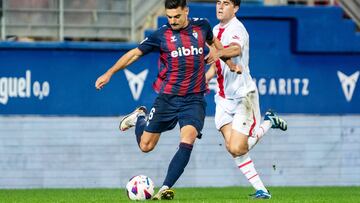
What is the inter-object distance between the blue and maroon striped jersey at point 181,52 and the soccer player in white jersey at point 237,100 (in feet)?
1.51

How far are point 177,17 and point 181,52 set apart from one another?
1.32 feet

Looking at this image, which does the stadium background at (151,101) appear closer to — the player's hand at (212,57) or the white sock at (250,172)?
the white sock at (250,172)

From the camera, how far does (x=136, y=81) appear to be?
19.5 metres

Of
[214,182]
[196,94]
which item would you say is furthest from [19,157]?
[196,94]

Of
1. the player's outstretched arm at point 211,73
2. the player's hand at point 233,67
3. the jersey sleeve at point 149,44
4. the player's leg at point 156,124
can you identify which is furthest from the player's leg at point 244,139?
the jersey sleeve at point 149,44

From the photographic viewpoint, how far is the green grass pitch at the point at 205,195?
13779 mm

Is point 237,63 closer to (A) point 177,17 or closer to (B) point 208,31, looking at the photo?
(B) point 208,31

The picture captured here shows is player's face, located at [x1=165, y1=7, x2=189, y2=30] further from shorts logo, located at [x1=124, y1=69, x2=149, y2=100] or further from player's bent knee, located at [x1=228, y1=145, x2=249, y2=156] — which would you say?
shorts logo, located at [x1=124, y1=69, x2=149, y2=100]

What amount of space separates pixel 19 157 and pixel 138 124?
16.2ft

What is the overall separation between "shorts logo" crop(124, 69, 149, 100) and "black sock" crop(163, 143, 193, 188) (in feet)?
21.3

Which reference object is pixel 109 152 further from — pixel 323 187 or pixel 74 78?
pixel 323 187

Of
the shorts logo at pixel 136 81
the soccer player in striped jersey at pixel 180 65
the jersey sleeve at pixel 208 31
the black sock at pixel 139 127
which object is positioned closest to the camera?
the soccer player in striped jersey at pixel 180 65

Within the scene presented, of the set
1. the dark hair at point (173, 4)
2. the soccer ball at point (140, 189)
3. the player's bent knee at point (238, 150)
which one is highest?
the dark hair at point (173, 4)

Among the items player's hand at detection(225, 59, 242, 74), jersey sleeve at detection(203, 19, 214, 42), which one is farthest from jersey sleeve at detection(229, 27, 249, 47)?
player's hand at detection(225, 59, 242, 74)
